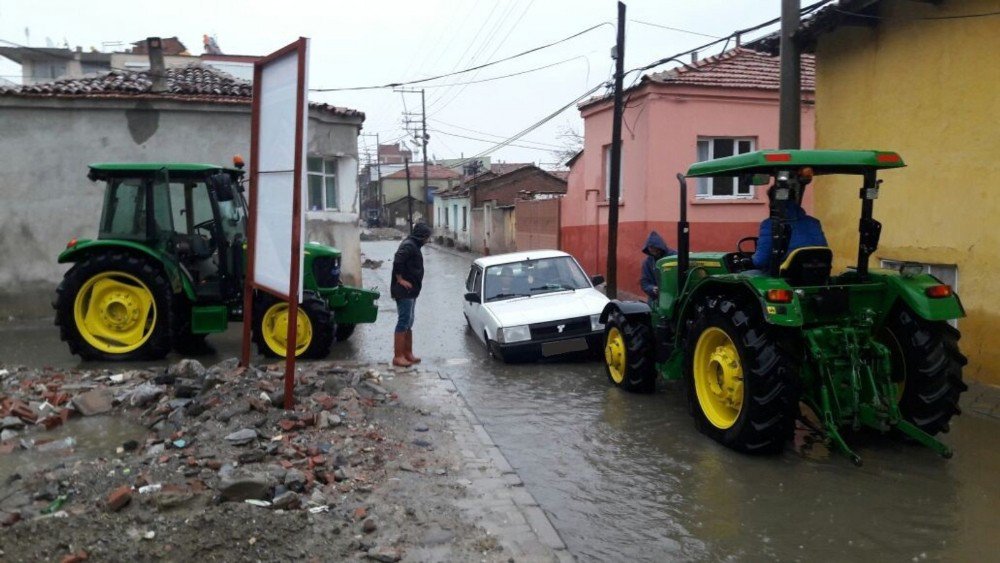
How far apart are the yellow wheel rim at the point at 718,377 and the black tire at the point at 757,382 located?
0.03 meters

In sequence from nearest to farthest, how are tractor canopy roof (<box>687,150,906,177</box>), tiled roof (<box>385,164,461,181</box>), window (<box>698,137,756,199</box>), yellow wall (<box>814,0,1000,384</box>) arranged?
1. tractor canopy roof (<box>687,150,906,177</box>)
2. yellow wall (<box>814,0,1000,384</box>)
3. window (<box>698,137,756,199</box>)
4. tiled roof (<box>385,164,461,181</box>)

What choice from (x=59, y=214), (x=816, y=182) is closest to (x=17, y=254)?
(x=59, y=214)

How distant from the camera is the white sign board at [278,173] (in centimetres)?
672

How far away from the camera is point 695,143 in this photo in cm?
1694

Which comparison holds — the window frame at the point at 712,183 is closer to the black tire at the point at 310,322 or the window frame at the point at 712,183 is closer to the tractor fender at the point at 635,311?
the tractor fender at the point at 635,311

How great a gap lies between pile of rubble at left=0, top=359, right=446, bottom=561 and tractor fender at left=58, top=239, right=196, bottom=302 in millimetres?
1621

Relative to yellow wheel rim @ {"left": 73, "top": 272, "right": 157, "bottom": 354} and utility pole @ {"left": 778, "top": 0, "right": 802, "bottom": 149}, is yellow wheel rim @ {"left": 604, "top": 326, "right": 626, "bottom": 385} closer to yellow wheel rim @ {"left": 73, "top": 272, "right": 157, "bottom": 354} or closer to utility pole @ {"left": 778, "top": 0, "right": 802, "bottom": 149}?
utility pole @ {"left": 778, "top": 0, "right": 802, "bottom": 149}

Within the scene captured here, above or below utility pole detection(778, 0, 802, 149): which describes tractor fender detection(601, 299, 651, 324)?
below

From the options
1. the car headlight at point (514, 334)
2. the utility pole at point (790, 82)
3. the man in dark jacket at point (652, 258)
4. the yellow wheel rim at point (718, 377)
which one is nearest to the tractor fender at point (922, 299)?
the yellow wheel rim at point (718, 377)

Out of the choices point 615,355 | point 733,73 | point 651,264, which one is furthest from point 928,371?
point 733,73

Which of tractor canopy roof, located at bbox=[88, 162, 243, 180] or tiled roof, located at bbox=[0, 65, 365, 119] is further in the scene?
tiled roof, located at bbox=[0, 65, 365, 119]

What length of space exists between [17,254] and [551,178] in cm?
3604

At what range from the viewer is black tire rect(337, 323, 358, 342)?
11875mm

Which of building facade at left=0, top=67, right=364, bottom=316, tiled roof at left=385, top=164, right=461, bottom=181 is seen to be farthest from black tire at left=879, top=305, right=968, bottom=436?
tiled roof at left=385, top=164, right=461, bottom=181
